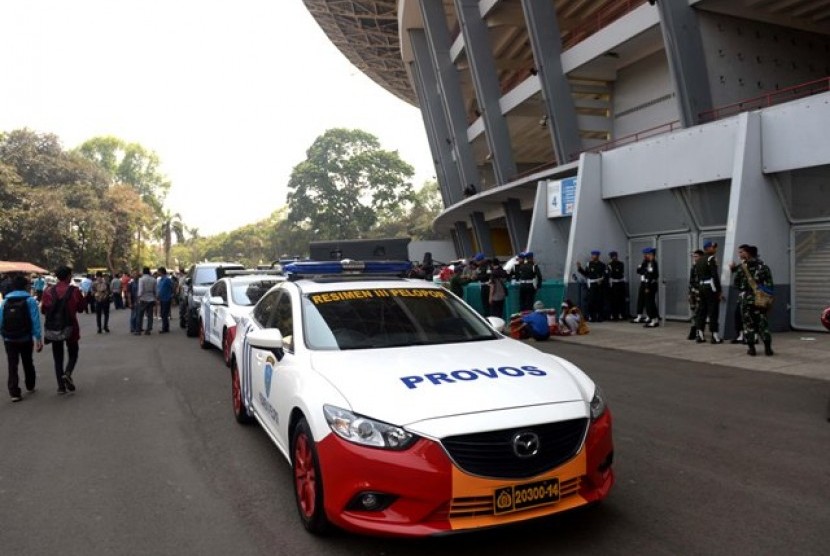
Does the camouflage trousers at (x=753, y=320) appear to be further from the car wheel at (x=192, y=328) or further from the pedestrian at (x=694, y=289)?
the car wheel at (x=192, y=328)

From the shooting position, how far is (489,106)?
25.5 metres

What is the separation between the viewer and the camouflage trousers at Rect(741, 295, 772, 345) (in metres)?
9.18

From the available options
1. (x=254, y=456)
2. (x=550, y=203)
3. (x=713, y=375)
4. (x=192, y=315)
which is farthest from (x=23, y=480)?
(x=550, y=203)

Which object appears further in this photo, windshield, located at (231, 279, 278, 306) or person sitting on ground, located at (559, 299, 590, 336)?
person sitting on ground, located at (559, 299, 590, 336)

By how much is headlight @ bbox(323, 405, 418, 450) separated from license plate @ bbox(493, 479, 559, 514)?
1.73 feet

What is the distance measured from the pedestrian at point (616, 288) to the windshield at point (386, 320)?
36.2 feet

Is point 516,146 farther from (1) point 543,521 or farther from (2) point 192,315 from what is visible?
(1) point 543,521

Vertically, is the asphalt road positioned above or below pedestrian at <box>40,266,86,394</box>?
below

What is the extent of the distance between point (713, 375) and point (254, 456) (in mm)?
6303

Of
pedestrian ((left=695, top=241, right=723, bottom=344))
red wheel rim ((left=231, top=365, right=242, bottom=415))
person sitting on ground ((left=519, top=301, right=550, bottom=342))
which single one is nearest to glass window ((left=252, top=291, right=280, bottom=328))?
red wheel rim ((left=231, top=365, right=242, bottom=415))

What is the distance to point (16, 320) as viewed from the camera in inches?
298

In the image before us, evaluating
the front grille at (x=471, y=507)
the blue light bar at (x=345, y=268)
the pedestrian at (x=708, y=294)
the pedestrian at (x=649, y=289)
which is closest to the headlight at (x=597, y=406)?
the front grille at (x=471, y=507)

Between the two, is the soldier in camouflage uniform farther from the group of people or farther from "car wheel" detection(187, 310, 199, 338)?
"car wheel" detection(187, 310, 199, 338)

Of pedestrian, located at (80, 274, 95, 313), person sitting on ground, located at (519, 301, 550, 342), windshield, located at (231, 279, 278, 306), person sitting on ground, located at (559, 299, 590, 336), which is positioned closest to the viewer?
windshield, located at (231, 279, 278, 306)
